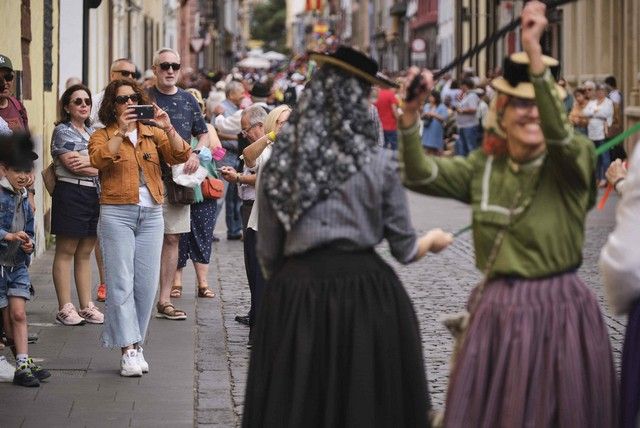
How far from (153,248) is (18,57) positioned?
→ 5.49 metres

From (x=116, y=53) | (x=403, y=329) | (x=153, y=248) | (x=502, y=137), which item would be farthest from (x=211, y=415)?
(x=116, y=53)

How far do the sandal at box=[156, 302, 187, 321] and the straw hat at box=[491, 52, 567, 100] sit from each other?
20.5 ft

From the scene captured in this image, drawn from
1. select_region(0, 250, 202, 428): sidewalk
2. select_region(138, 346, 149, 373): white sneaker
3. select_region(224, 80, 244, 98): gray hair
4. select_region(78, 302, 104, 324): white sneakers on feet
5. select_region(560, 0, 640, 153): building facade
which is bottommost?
select_region(0, 250, 202, 428): sidewalk

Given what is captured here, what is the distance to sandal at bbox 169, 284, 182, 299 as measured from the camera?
12750 mm

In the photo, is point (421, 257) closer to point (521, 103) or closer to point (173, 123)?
point (521, 103)

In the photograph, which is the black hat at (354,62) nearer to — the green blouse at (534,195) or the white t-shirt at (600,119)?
the green blouse at (534,195)

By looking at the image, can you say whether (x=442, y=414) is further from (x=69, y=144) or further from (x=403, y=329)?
(x=69, y=144)

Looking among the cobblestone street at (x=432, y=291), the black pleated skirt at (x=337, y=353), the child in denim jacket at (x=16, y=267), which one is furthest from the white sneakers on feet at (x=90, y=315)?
the black pleated skirt at (x=337, y=353)

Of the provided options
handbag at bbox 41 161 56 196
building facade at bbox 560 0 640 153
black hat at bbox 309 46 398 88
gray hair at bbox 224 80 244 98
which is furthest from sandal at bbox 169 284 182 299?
building facade at bbox 560 0 640 153

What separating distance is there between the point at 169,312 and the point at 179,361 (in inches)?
72.0

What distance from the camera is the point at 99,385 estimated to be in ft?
29.1

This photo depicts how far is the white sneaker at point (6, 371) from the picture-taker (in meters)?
8.96

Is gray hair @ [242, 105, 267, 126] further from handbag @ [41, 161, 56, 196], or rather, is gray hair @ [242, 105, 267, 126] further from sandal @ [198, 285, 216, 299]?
sandal @ [198, 285, 216, 299]

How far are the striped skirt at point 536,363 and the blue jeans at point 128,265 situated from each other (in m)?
3.87
